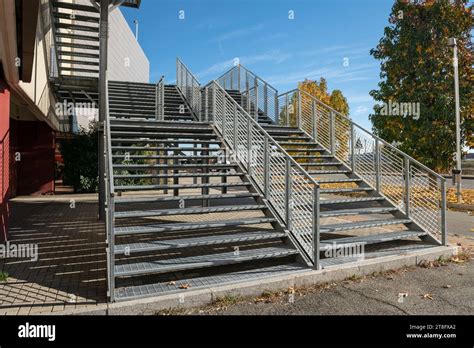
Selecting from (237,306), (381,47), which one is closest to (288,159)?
(237,306)

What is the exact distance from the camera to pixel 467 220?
9211mm

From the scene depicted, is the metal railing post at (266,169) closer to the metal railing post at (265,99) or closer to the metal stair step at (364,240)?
the metal stair step at (364,240)

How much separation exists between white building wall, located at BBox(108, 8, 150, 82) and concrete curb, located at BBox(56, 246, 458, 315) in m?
26.6

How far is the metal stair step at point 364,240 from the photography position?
208 inches

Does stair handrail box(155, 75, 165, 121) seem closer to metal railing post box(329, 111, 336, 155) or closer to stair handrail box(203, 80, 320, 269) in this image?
stair handrail box(203, 80, 320, 269)

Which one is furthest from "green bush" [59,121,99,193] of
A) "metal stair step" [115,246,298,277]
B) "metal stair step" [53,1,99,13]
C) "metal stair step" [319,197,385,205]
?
"metal stair step" [115,246,298,277]

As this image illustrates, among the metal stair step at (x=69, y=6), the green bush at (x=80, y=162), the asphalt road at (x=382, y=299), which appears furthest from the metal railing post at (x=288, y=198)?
the green bush at (x=80, y=162)

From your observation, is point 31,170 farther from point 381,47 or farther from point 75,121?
point 381,47

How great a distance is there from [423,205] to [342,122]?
9.80 ft

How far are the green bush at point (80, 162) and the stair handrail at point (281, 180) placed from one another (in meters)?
10.3

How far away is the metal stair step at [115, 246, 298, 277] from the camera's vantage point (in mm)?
4066

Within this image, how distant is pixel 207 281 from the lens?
4223 millimetres

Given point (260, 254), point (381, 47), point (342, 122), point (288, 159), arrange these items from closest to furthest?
point (260, 254)
point (288, 159)
point (342, 122)
point (381, 47)

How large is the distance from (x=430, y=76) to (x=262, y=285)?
12740mm
